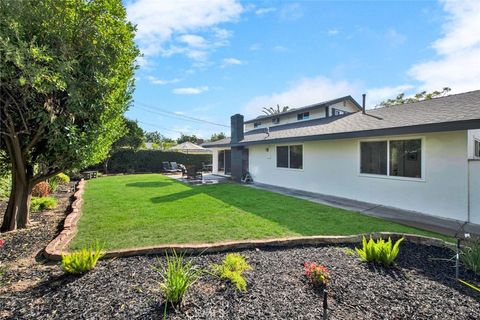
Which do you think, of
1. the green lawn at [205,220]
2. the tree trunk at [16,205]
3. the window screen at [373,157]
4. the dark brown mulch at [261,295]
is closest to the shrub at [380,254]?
the dark brown mulch at [261,295]

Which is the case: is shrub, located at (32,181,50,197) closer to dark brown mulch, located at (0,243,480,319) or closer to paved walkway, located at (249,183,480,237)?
dark brown mulch, located at (0,243,480,319)

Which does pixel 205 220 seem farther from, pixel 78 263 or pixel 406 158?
pixel 406 158

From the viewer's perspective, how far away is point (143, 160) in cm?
2361

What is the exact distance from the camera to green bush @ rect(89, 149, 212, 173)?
22219mm

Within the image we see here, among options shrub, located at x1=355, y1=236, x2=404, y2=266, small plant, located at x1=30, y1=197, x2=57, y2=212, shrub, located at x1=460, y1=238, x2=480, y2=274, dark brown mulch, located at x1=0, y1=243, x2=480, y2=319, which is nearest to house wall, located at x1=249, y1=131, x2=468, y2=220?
shrub, located at x1=460, y1=238, x2=480, y2=274

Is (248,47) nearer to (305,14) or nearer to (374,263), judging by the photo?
(305,14)

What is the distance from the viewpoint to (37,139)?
17.1 feet

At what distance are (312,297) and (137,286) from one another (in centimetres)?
224

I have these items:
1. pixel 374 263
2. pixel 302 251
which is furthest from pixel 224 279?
pixel 374 263

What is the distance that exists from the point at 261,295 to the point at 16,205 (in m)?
6.04

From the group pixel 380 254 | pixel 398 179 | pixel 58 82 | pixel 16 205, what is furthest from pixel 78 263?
pixel 398 179

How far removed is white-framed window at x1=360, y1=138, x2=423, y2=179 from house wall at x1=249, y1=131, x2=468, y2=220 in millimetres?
170

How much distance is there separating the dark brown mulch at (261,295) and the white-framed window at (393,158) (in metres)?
Result: 5.02

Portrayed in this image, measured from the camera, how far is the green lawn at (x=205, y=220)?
17.4 ft
